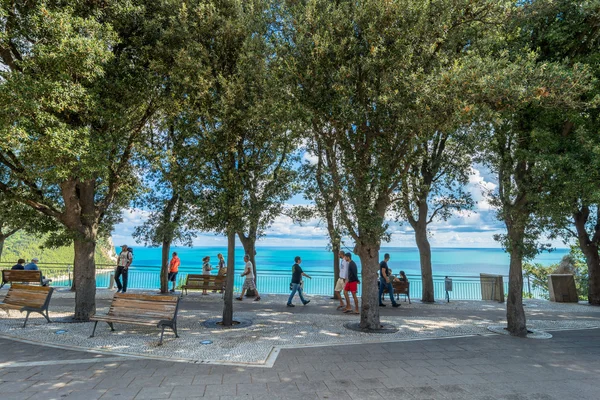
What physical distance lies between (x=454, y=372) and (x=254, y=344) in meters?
3.74

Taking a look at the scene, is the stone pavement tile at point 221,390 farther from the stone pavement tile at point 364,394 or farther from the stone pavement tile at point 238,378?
the stone pavement tile at point 364,394

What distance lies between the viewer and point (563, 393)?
194 inches

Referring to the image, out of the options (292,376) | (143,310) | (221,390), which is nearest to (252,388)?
(221,390)

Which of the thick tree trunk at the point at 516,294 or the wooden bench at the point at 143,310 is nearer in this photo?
the wooden bench at the point at 143,310

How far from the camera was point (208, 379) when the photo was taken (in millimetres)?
5234

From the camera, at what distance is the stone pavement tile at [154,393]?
4.58m

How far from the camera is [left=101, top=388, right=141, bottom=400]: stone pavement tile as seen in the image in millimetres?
4566

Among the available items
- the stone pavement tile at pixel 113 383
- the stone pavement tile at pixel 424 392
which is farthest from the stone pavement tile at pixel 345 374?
the stone pavement tile at pixel 113 383

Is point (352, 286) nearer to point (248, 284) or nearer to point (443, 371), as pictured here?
point (248, 284)

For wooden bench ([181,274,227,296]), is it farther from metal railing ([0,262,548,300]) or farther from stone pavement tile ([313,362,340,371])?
stone pavement tile ([313,362,340,371])

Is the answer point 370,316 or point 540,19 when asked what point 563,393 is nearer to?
point 370,316

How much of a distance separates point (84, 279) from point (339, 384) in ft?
24.1

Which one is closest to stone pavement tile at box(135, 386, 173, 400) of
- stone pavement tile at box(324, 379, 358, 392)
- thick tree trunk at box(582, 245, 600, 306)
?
stone pavement tile at box(324, 379, 358, 392)

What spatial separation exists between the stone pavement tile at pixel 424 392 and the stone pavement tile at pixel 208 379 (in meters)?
2.73
